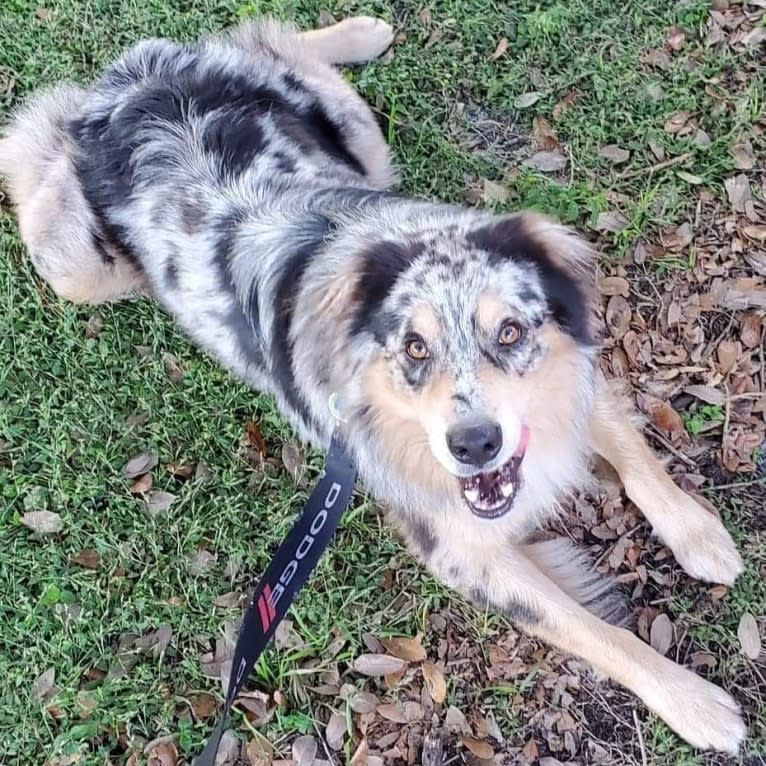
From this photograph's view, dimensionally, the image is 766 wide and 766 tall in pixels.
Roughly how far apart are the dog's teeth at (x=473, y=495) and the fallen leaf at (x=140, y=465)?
2115mm

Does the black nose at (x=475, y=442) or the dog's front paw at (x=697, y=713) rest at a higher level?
the black nose at (x=475, y=442)

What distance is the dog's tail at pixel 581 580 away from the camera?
4.22 m

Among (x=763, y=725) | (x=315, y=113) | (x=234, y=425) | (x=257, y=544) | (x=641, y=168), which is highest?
(x=315, y=113)

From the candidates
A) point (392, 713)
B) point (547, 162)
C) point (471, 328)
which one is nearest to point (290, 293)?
point (471, 328)

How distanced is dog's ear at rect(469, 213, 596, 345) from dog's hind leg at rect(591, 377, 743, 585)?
80 centimetres

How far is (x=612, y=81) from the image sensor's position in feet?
17.5

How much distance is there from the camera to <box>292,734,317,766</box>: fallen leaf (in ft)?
13.9

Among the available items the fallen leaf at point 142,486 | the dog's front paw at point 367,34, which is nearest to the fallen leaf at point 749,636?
the fallen leaf at point 142,486

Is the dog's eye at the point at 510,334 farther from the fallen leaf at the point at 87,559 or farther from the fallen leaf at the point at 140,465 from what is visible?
the fallen leaf at the point at 87,559

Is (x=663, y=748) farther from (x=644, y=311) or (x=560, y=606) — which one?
(x=644, y=311)

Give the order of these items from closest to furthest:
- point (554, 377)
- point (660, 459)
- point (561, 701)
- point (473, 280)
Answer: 1. point (473, 280)
2. point (554, 377)
3. point (561, 701)
4. point (660, 459)

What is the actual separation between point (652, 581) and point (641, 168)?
232 cm

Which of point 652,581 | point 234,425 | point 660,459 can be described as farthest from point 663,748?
point 234,425

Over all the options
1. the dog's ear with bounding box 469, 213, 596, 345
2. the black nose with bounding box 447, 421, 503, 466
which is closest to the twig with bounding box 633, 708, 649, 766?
the black nose with bounding box 447, 421, 503, 466
